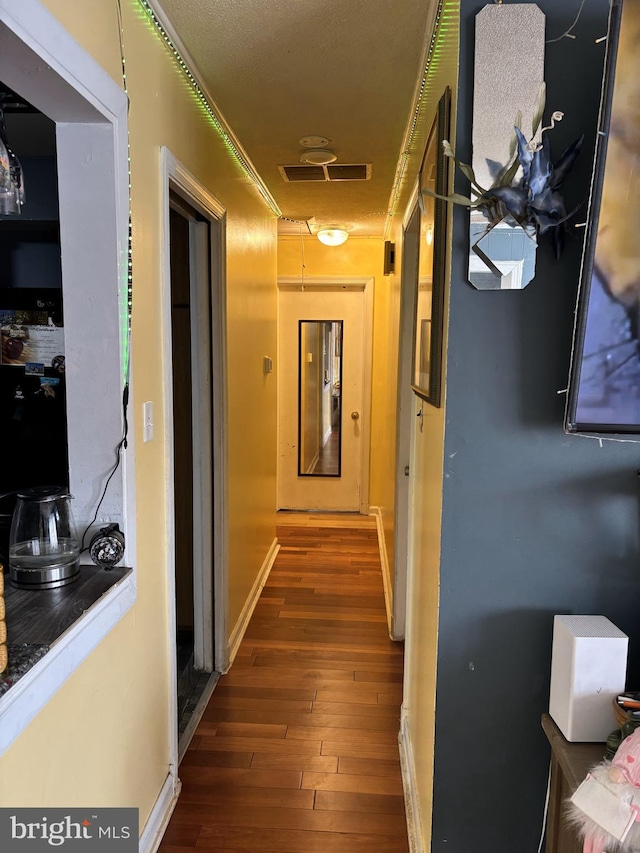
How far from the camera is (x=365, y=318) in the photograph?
4949 mm

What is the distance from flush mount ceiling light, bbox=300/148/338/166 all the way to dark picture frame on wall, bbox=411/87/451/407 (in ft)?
3.15

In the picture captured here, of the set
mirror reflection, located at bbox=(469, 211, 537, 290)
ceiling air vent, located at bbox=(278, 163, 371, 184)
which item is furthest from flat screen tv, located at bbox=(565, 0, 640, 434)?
ceiling air vent, located at bbox=(278, 163, 371, 184)

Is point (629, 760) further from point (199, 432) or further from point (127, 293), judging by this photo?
point (199, 432)

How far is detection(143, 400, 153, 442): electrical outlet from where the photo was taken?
5.39 ft

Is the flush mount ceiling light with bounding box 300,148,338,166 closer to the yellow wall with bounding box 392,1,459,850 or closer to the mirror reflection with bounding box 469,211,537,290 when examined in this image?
the yellow wall with bounding box 392,1,459,850

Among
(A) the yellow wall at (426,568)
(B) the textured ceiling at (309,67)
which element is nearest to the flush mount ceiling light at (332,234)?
(B) the textured ceiling at (309,67)

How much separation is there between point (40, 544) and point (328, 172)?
2365 mm

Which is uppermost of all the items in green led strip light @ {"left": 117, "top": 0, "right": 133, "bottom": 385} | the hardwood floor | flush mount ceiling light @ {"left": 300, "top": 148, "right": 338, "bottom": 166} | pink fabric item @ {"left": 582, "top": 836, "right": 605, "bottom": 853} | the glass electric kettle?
flush mount ceiling light @ {"left": 300, "top": 148, "right": 338, "bottom": 166}

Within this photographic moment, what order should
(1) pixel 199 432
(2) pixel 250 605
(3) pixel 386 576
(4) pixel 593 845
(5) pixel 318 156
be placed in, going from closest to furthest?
1. (4) pixel 593 845
2. (1) pixel 199 432
3. (5) pixel 318 156
4. (2) pixel 250 605
5. (3) pixel 386 576

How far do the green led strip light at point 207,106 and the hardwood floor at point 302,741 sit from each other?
2361 millimetres

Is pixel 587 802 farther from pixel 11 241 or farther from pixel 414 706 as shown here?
pixel 11 241

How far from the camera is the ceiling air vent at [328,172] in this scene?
9.46 ft

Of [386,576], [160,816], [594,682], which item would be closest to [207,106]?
[594,682]

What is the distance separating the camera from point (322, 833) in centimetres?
179
